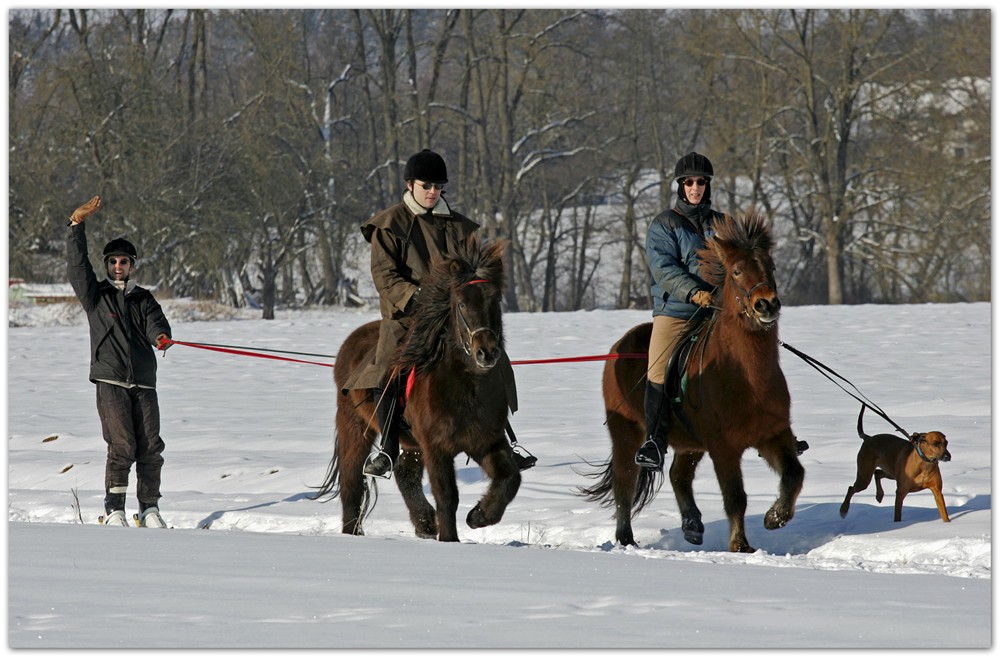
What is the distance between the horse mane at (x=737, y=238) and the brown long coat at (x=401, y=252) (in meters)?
1.28

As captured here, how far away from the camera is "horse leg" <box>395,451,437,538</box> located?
7352 mm

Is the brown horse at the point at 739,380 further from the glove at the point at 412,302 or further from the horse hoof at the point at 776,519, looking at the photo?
the glove at the point at 412,302

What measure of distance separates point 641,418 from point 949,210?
29.3 m

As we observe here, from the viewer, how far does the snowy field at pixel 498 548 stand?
3594mm

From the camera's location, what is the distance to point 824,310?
2514 centimetres

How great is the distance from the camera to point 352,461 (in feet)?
25.3

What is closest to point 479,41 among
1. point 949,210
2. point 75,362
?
point 949,210

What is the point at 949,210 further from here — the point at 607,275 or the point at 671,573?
the point at 671,573

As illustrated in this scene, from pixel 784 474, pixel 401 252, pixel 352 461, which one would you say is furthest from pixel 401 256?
pixel 784 474

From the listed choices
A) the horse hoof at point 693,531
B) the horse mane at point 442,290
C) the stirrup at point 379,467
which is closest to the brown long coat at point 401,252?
the horse mane at point 442,290

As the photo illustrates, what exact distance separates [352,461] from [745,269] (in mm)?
2854

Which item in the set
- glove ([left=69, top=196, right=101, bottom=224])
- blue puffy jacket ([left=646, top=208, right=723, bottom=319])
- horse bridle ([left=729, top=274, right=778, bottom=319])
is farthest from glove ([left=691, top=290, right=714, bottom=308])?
glove ([left=69, top=196, right=101, bottom=224])

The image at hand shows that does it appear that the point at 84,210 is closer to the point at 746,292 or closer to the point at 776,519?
the point at 746,292

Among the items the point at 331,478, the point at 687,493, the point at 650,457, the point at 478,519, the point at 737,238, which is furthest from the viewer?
the point at 331,478
